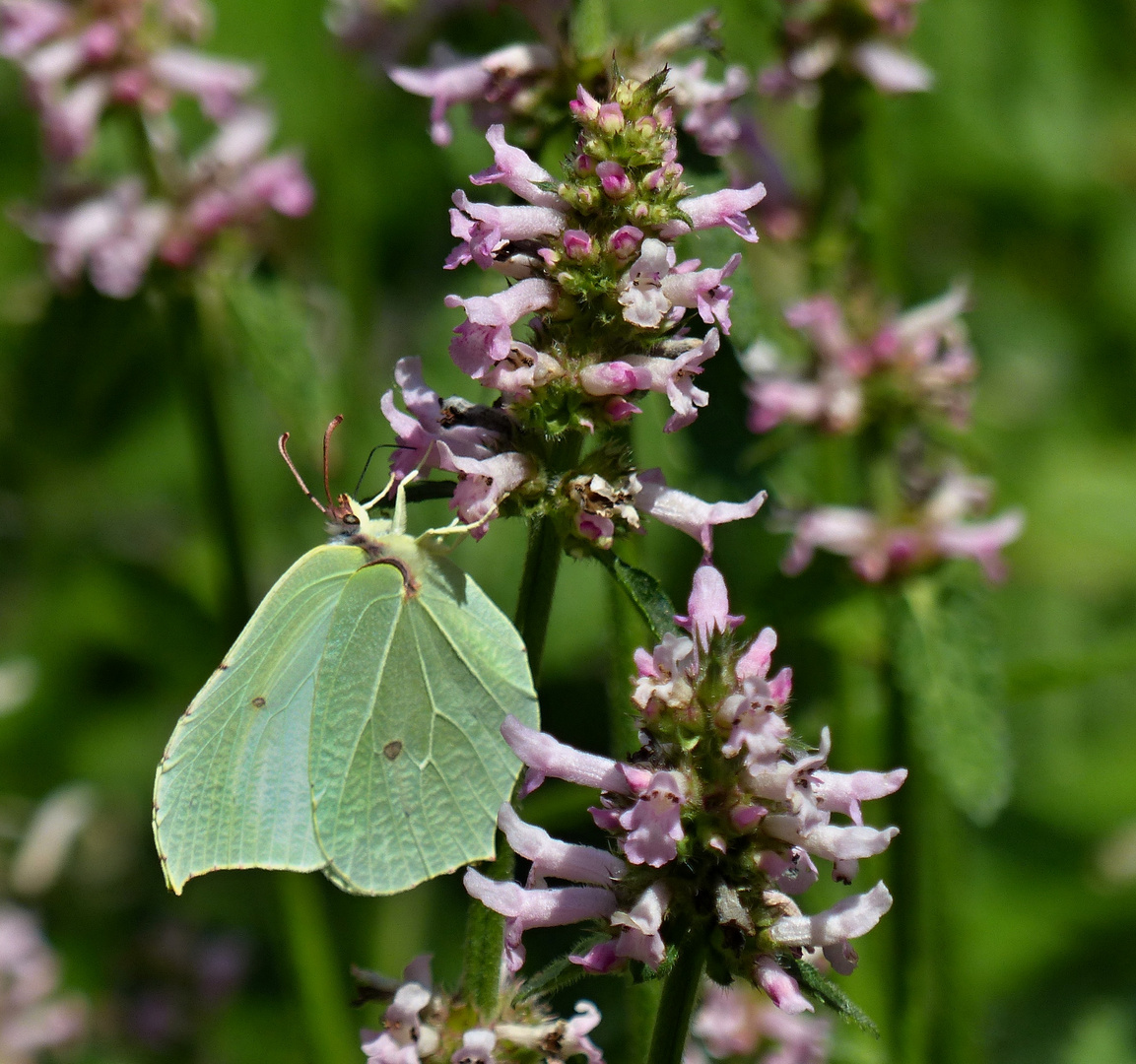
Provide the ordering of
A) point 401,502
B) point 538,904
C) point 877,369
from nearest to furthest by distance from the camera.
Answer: point 538,904
point 401,502
point 877,369

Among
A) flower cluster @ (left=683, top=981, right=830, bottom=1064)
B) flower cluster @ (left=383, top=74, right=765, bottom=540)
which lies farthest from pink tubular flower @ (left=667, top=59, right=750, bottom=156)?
flower cluster @ (left=683, top=981, right=830, bottom=1064)

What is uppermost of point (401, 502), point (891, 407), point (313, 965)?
point (401, 502)

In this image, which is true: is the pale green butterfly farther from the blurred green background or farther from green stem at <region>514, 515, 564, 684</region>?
the blurred green background

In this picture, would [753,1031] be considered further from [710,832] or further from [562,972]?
[710,832]

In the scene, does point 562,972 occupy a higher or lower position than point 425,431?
lower

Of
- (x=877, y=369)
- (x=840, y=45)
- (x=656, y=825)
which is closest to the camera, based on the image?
(x=656, y=825)

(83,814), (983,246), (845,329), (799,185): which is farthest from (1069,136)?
(83,814)

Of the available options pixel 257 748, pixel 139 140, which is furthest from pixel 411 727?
pixel 139 140

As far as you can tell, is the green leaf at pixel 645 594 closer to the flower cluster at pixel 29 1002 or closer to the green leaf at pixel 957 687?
the green leaf at pixel 957 687
